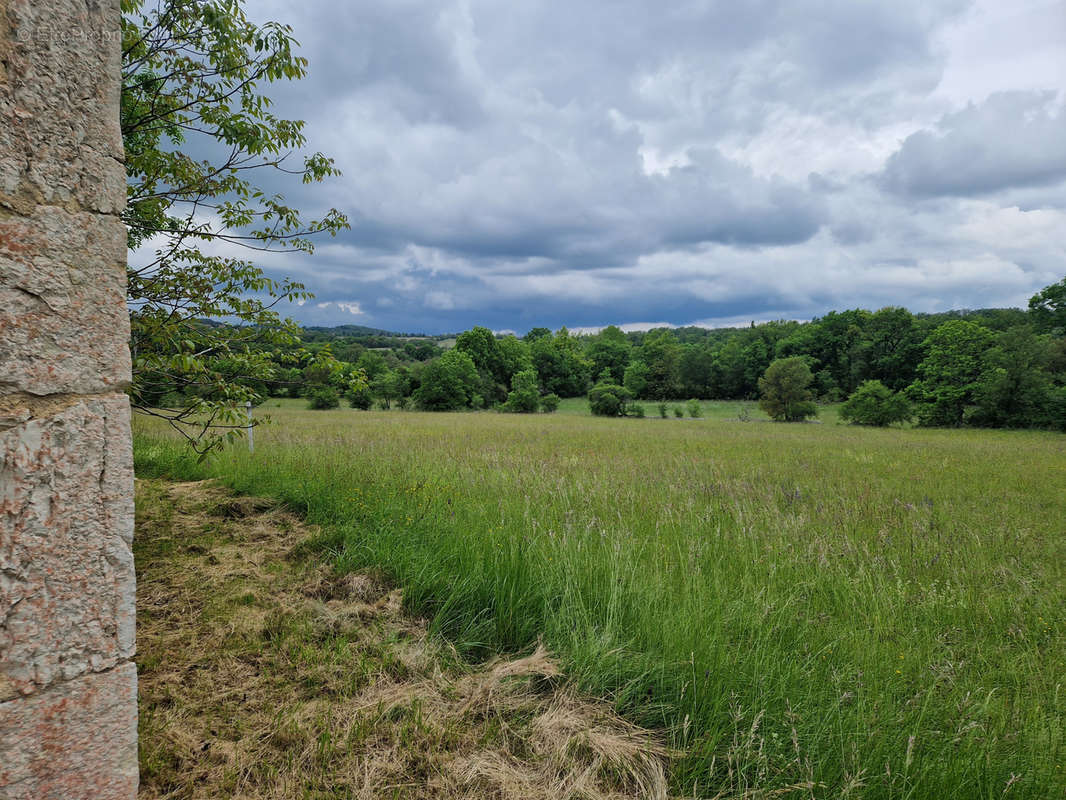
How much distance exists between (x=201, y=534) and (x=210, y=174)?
3.69 metres

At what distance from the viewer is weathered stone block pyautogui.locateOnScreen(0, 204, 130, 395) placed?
141cm

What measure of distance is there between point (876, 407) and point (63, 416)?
44.8m

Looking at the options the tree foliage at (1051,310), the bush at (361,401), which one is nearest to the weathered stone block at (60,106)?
the bush at (361,401)

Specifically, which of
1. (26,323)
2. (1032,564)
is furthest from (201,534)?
(1032,564)

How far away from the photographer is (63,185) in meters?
1.56

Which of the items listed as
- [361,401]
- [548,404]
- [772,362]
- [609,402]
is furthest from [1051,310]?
[361,401]

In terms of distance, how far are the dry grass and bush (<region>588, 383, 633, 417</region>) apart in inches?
1772

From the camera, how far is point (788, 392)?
39.7 metres

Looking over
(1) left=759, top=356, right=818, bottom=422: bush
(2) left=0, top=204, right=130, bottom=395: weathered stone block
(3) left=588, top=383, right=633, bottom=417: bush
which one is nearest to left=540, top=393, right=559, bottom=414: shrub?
(3) left=588, top=383, right=633, bottom=417: bush

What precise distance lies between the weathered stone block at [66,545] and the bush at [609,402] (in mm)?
46559

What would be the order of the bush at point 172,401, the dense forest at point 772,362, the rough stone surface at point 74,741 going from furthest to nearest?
the dense forest at point 772,362 → the bush at point 172,401 → the rough stone surface at point 74,741

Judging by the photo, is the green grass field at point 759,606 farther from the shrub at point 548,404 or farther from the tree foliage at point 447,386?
the tree foliage at point 447,386

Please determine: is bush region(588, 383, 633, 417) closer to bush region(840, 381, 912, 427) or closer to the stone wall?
bush region(840, 381, 912, 427)

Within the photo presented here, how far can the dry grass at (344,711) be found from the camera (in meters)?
2.03
